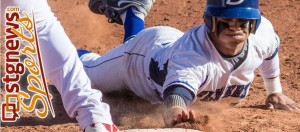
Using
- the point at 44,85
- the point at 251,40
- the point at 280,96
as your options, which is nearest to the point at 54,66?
the point at 44,85

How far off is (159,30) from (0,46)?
2.00 metres

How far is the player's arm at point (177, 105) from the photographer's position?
14.5 feet

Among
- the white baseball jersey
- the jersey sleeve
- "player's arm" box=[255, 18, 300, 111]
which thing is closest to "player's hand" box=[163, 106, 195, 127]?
the white baseball jersey

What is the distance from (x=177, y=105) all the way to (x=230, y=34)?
2.06 ft

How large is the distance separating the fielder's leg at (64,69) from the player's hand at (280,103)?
1967mm

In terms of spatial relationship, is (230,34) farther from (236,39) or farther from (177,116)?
(177,116)

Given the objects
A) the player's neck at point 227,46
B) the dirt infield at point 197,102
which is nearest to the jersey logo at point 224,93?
the dirt infield at point 197,102

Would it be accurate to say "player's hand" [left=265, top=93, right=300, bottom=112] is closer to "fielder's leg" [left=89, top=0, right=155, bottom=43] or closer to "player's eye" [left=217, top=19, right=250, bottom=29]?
"player's eye" [left=217, top=19, right=250, bottom=29]

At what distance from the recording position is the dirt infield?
4.94 meters

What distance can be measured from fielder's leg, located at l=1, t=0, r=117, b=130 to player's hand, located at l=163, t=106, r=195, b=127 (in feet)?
1.97

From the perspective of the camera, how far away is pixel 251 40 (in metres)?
5.10

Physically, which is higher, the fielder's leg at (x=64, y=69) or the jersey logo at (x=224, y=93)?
the fielder's leg at (x=64, y=69)

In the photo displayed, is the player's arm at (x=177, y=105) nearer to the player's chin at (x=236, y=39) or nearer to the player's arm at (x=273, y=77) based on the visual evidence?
the player's chin at (x=236, y=39)

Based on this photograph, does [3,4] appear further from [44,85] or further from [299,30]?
[299,30]
